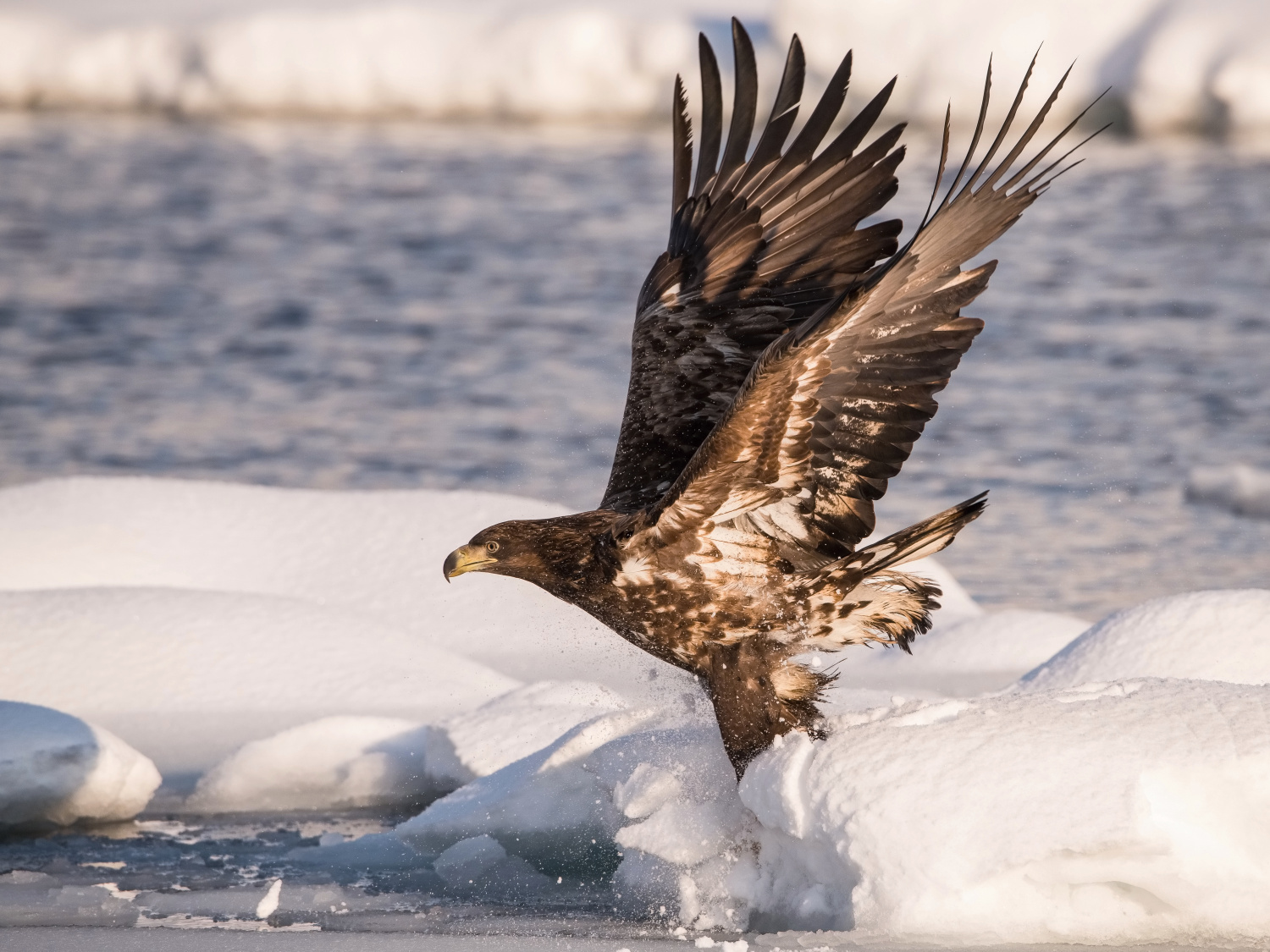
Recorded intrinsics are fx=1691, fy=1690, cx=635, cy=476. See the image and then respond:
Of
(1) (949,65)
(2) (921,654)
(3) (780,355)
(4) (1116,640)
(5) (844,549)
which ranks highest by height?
(1) (949,65)

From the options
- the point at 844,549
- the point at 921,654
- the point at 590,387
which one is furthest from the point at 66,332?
the point at 844,549

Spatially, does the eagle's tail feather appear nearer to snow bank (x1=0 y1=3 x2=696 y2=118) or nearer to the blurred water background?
the blurred water background

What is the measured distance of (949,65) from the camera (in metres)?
22.9

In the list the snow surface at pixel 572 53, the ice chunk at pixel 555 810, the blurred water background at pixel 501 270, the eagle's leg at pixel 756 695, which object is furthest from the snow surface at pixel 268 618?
the snow surface at pixel 572 53

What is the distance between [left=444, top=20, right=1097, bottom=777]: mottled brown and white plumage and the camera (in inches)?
162

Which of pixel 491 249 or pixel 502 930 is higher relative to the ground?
pixel 491 249

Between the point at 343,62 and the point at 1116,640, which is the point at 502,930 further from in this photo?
the point at 343,62

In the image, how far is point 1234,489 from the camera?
992cm

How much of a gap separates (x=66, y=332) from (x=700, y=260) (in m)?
11.2

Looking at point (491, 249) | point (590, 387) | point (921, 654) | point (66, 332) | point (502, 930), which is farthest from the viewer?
point (491, 249)

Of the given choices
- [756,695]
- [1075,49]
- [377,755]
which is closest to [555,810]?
[756,695]

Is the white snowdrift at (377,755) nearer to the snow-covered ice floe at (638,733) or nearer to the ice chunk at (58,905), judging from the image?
the snow-covered ice floe at (638,733)

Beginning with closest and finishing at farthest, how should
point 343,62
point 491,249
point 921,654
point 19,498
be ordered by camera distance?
point 921,654 < point 19,498 < point 491,249 < point 343,62

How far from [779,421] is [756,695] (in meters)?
0.80
